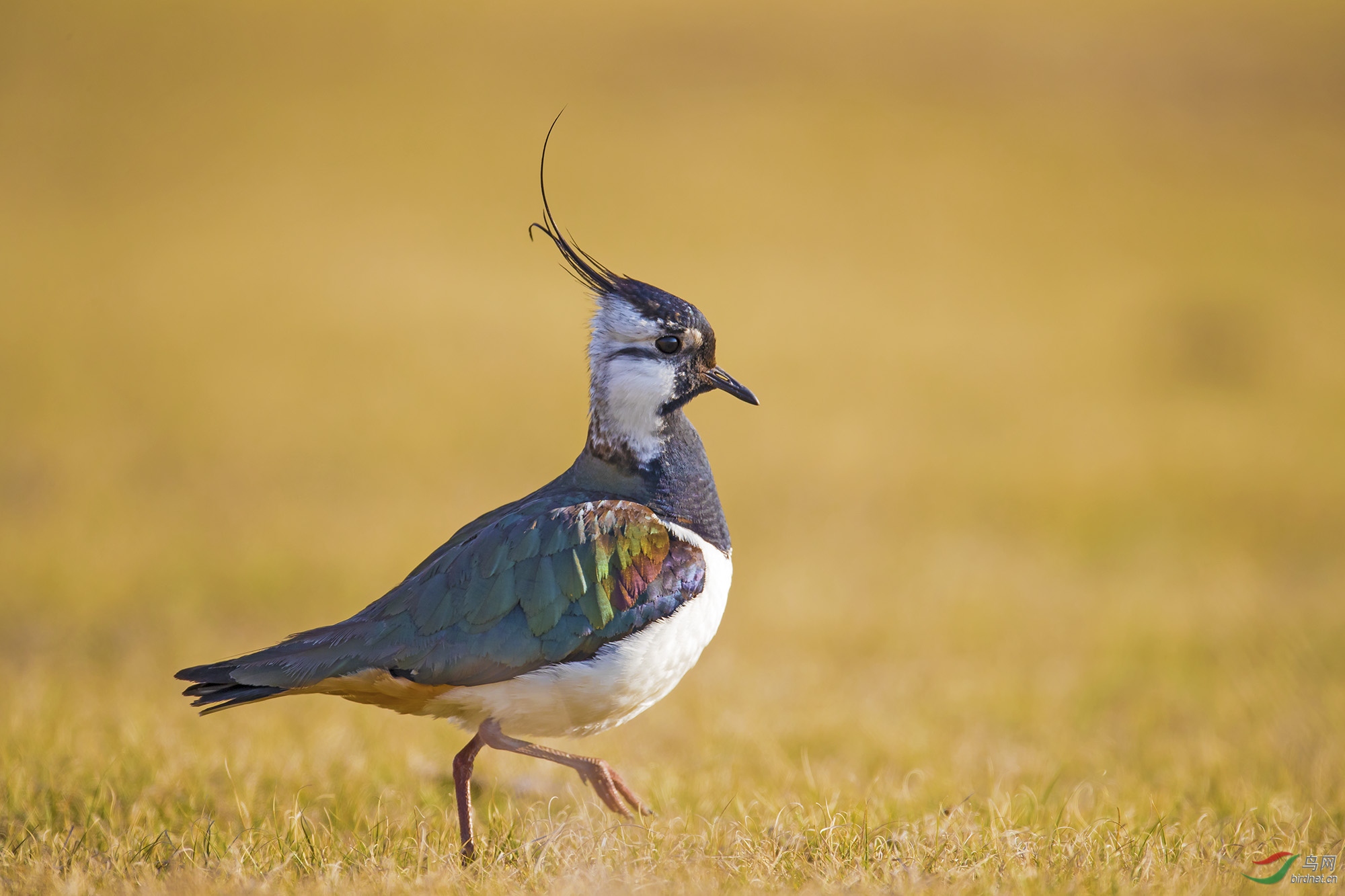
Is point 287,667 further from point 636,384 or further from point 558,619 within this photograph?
point 636,384

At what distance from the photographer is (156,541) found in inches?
383

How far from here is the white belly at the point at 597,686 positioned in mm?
3721

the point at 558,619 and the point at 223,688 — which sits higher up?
the point at 558,619

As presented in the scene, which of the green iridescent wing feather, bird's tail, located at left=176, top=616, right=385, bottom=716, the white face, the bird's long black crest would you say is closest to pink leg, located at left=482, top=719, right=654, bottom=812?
the green iridescent wing feather

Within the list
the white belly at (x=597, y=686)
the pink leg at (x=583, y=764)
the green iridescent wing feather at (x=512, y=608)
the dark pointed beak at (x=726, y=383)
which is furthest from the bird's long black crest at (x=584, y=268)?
the pink leg at (x=583, y=764)

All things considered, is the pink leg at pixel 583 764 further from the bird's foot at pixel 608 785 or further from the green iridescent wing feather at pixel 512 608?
the green iridescent wing feather at pixel 512 608

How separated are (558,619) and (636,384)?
972 millimetres

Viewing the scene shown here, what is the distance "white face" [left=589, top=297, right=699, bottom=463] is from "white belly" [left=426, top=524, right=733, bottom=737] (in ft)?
2.01

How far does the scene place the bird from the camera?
147 inches

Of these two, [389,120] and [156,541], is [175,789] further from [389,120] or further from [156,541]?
A: [389,120]

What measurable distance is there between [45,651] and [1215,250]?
19956 mm

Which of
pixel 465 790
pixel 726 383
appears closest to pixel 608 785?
pixel 465 790

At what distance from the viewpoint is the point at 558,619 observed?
377cm

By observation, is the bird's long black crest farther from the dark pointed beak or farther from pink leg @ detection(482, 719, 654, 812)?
pink leg @ detection(482, 719, 654, 812)
